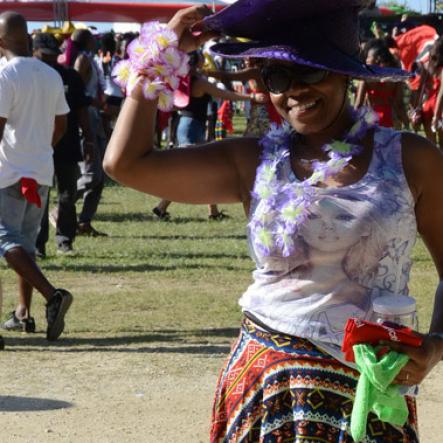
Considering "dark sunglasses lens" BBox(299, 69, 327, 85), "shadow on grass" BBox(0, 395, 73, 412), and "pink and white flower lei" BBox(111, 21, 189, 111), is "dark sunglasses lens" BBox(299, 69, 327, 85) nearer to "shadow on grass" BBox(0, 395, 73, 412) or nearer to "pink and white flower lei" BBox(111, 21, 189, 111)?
"pink and white flower lei" BBox(111, 21, 189, 111)

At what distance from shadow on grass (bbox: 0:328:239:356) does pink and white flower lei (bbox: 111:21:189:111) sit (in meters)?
4.20

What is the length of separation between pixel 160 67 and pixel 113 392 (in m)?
3.48

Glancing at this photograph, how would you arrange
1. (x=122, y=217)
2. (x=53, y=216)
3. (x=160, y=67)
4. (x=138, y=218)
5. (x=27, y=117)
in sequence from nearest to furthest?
(x=160, y=67) < (x=27, y=117) < (x=53, y=216) < (x=138, y=218) < (x=122, y=217)

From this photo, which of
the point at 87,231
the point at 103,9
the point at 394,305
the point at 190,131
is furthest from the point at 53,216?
the point at 103,9

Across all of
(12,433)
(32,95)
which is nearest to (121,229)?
(32,95)

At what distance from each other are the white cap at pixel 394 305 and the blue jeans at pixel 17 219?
5034mm

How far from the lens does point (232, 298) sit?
866cm

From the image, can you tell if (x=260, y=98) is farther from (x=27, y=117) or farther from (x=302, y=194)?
(x=302, y=194)

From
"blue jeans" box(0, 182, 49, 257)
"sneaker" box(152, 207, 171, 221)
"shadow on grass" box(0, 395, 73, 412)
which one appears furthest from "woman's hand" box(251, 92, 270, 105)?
"sneaker" box(152, 207, 171, 221)

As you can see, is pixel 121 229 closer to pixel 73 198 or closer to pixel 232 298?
pixel 73 198

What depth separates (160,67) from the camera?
2885 mm

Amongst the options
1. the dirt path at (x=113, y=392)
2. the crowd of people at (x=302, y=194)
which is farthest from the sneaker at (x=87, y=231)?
the crowd of people at (x=302, y=194)

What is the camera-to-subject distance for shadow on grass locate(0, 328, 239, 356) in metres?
7.05

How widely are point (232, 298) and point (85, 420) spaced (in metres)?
3.17
